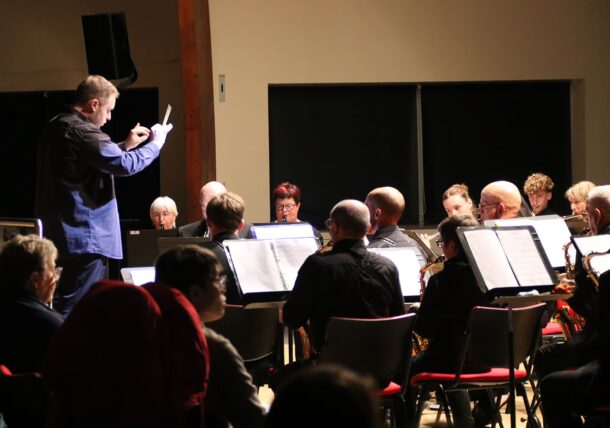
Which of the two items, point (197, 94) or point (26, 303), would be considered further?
point (197, 94)

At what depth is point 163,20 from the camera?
34.7 ft

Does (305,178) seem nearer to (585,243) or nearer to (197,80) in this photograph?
(197,80)

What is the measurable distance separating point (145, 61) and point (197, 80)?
85.3 inches

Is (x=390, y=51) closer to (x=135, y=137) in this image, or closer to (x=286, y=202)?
(x=286, y=202)

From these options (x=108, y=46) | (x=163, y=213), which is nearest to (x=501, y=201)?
(x=163, y=213)

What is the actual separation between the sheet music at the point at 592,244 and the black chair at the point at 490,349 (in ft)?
1.04

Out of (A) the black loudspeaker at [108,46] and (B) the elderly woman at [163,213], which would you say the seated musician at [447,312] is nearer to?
(B) the elderly woman at [163,213]

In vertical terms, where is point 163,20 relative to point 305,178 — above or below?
above

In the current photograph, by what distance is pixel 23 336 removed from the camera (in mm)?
3137

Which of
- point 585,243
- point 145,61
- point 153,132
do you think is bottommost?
point 585,243

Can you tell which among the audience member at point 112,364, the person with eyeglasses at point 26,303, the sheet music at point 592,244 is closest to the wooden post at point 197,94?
the sheet music at point 592,244

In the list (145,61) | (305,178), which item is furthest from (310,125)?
(145,61)

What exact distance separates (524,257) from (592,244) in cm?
30

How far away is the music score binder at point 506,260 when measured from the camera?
4.14 m
